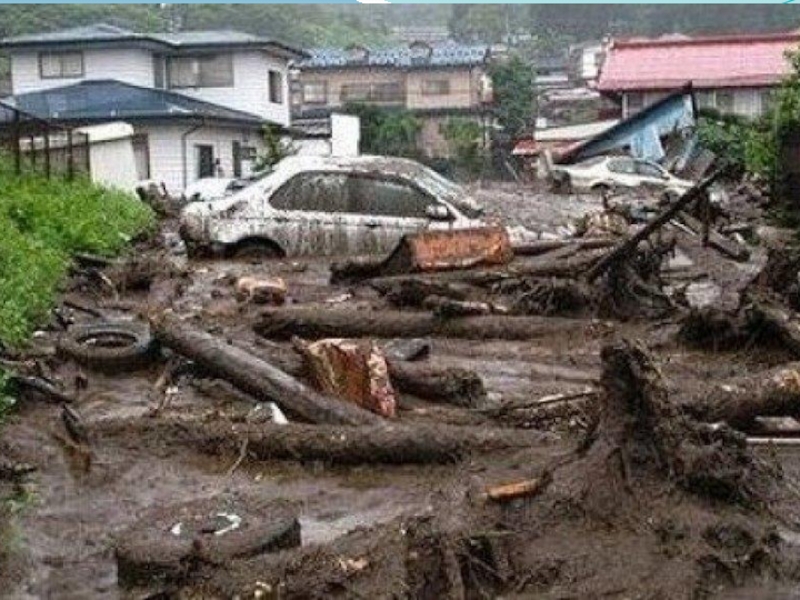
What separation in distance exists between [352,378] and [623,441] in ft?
8.08

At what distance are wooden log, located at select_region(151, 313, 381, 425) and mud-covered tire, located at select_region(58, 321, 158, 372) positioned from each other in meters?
0.30

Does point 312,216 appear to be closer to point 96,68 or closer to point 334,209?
point 334,209

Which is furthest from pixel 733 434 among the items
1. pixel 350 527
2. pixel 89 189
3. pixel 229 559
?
pixel 89 189

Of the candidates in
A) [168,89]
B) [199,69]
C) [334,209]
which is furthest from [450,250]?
[199,69]

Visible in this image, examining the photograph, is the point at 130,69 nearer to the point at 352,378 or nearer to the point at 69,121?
the point at 69,121

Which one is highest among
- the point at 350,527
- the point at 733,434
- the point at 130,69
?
the point at 130,69

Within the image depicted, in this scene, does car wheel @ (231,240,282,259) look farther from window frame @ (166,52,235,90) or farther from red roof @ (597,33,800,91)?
window frame @ (166,52,235,90)

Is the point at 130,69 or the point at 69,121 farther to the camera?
the point at 130,69

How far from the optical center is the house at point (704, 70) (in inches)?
1549

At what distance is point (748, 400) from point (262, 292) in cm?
600

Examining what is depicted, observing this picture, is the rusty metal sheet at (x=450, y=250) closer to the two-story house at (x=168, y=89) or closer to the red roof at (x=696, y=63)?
the two-story house at (x=168, y=89)

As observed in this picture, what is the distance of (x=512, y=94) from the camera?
52.1 m

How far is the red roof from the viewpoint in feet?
129

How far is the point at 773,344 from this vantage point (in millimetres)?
8930
